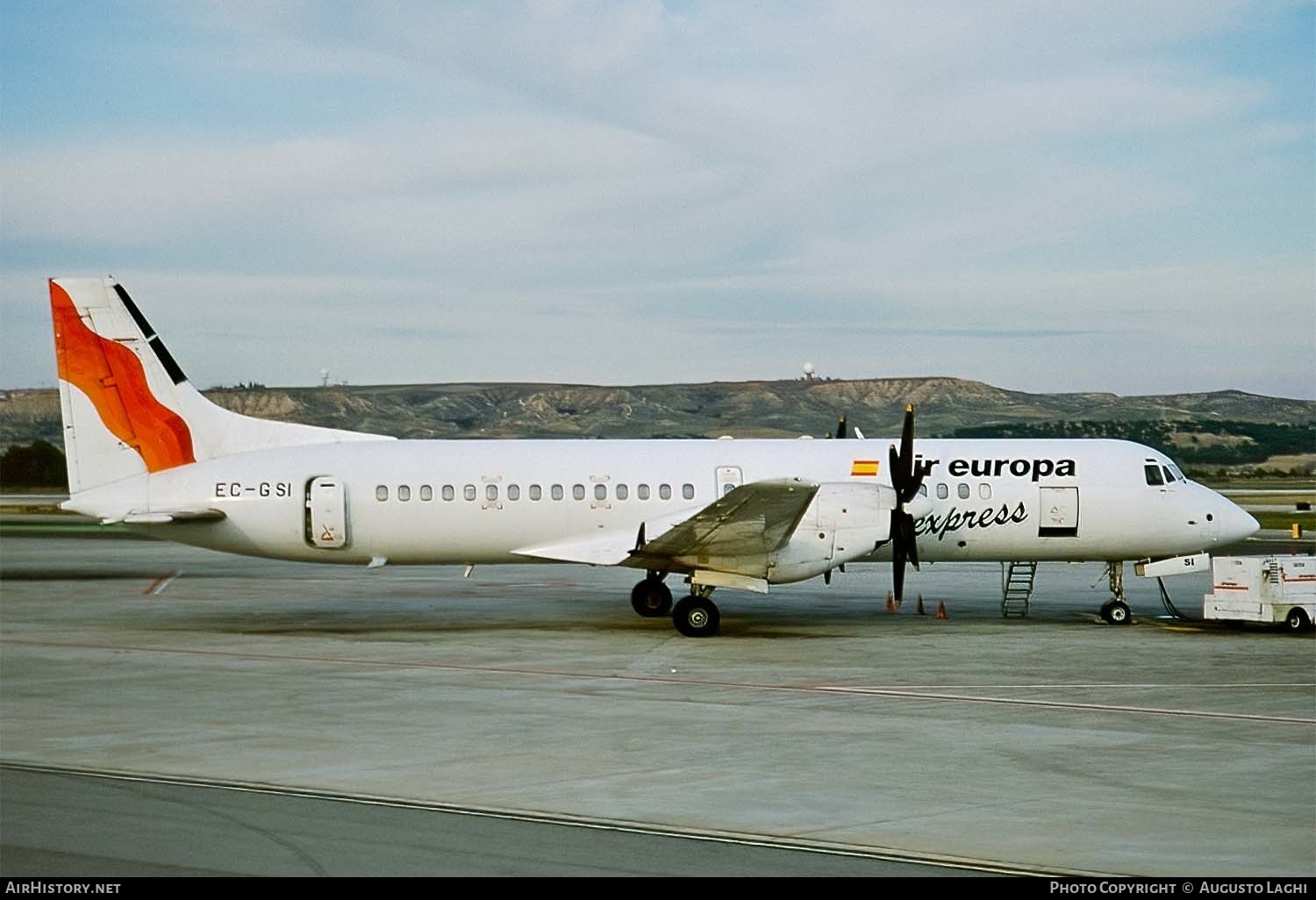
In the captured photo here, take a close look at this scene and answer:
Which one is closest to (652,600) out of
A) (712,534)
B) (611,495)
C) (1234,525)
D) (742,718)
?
(611,495)

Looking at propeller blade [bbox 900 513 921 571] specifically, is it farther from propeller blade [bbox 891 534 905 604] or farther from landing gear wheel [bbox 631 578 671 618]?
landing gear wheel [bbox 631 578 671 618]

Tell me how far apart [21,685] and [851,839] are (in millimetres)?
12417

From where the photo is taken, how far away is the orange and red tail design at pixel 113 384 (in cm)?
2497

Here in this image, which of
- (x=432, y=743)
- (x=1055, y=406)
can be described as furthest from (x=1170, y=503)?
(x=1055, y=406)

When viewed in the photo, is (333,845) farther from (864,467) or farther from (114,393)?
(114,393)

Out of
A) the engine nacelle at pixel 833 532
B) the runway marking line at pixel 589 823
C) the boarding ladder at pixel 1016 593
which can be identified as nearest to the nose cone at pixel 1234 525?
the boarding ladder at pixel 1016 593

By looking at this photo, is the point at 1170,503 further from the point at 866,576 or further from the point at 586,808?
the point at 586,808

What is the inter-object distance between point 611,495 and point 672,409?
387ft

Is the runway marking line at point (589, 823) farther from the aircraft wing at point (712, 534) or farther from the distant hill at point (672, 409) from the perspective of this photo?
the distant hill at point (672, 409)

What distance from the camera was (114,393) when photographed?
986 inches

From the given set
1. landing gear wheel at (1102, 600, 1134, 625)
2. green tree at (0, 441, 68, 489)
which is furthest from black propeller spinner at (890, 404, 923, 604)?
green tree at (0, 441, 68, 489)

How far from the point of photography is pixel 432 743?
13.7 metres

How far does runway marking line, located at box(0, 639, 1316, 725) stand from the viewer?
50.9 feet

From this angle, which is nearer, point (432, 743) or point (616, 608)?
point (432, 743)
